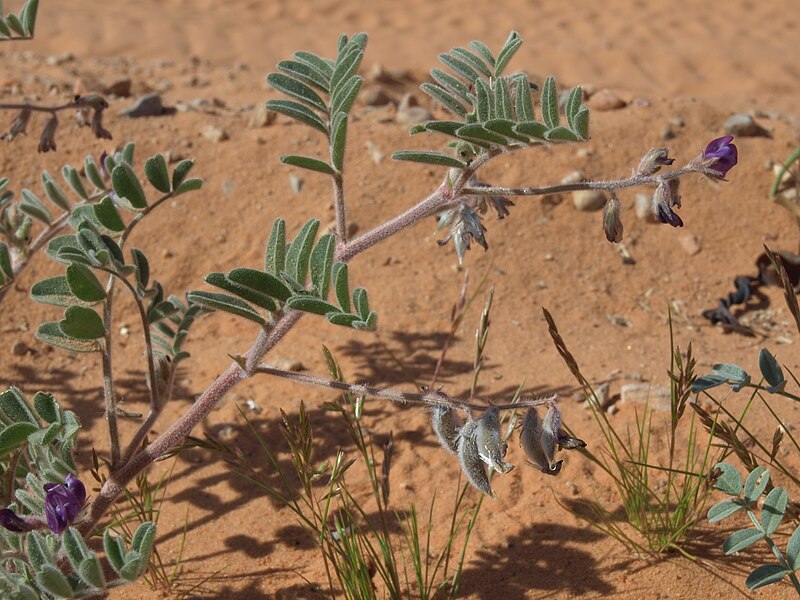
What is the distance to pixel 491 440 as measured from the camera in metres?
1.40

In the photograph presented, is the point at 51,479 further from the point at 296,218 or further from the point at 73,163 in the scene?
the point at 73,163

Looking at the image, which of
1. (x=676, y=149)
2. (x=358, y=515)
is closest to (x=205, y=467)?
(x=358, y=515)

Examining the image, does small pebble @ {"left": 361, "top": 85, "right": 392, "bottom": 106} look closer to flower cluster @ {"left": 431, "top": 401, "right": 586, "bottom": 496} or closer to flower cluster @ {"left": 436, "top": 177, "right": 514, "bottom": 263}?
flower cluster @ {"left": 436, "top": 177, "right": 514, "bottom": 263}

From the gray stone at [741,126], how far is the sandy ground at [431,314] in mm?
52

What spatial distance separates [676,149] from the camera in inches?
142

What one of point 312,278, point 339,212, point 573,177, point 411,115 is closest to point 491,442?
point 312,278

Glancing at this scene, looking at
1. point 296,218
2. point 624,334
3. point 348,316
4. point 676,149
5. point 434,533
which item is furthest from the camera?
point 676,149

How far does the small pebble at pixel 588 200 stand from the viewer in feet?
10.8

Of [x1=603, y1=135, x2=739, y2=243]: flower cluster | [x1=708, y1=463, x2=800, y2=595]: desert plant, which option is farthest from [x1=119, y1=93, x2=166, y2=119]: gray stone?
[x1=708, y1=463, x2=800, y2=595]: desert plant

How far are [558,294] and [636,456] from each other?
0.91 m

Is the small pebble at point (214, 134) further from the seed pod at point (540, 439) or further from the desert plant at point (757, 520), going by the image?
the desert plant at point (757, 520)

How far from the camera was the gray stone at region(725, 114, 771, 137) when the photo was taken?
12.1ft

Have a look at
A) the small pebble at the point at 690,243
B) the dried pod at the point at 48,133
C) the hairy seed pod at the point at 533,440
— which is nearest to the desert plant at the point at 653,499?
the hairy seed pod at the point at 533,440

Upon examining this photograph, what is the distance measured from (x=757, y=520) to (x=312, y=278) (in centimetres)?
89
